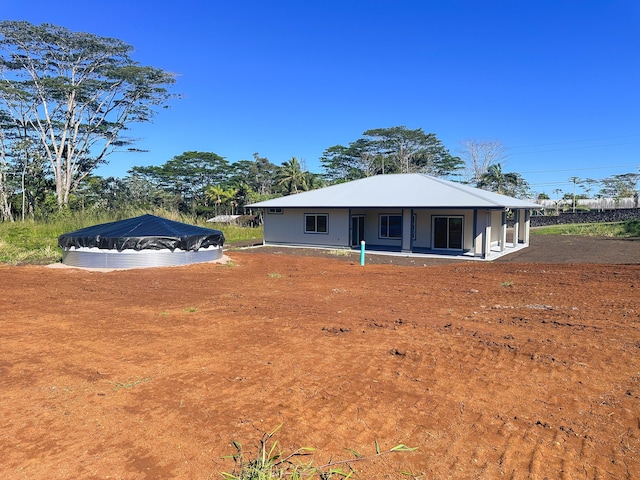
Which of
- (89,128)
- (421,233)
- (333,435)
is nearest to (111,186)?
(89,128)

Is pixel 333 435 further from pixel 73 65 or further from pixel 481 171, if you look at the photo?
pixel 481 171

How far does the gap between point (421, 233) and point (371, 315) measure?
13004mm

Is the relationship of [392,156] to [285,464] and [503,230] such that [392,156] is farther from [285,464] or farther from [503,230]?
[285,464]

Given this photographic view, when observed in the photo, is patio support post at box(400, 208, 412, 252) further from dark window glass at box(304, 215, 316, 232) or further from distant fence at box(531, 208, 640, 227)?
distant fence at box(531, 208, 640, 227)

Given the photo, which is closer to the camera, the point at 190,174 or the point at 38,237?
the point at 38,237

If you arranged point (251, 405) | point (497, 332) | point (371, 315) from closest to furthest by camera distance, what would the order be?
point (251, 405) < point (497, 332) < point (371, 315)

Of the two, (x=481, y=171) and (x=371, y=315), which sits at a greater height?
(x=481, y=171)

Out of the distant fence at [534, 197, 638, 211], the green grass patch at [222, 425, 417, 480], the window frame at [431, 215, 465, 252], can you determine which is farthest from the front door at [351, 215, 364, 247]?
the distant fence at [534, 197, 638, 211]

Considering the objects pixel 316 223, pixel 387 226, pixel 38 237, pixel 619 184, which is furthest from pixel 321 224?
pixel 619 184

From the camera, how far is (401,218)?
19859mm

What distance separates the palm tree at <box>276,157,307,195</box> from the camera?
122 feet

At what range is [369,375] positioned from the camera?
420 centimetres

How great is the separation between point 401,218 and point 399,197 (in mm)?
1204

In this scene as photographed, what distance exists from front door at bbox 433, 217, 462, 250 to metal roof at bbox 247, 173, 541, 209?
1071 millimetres
